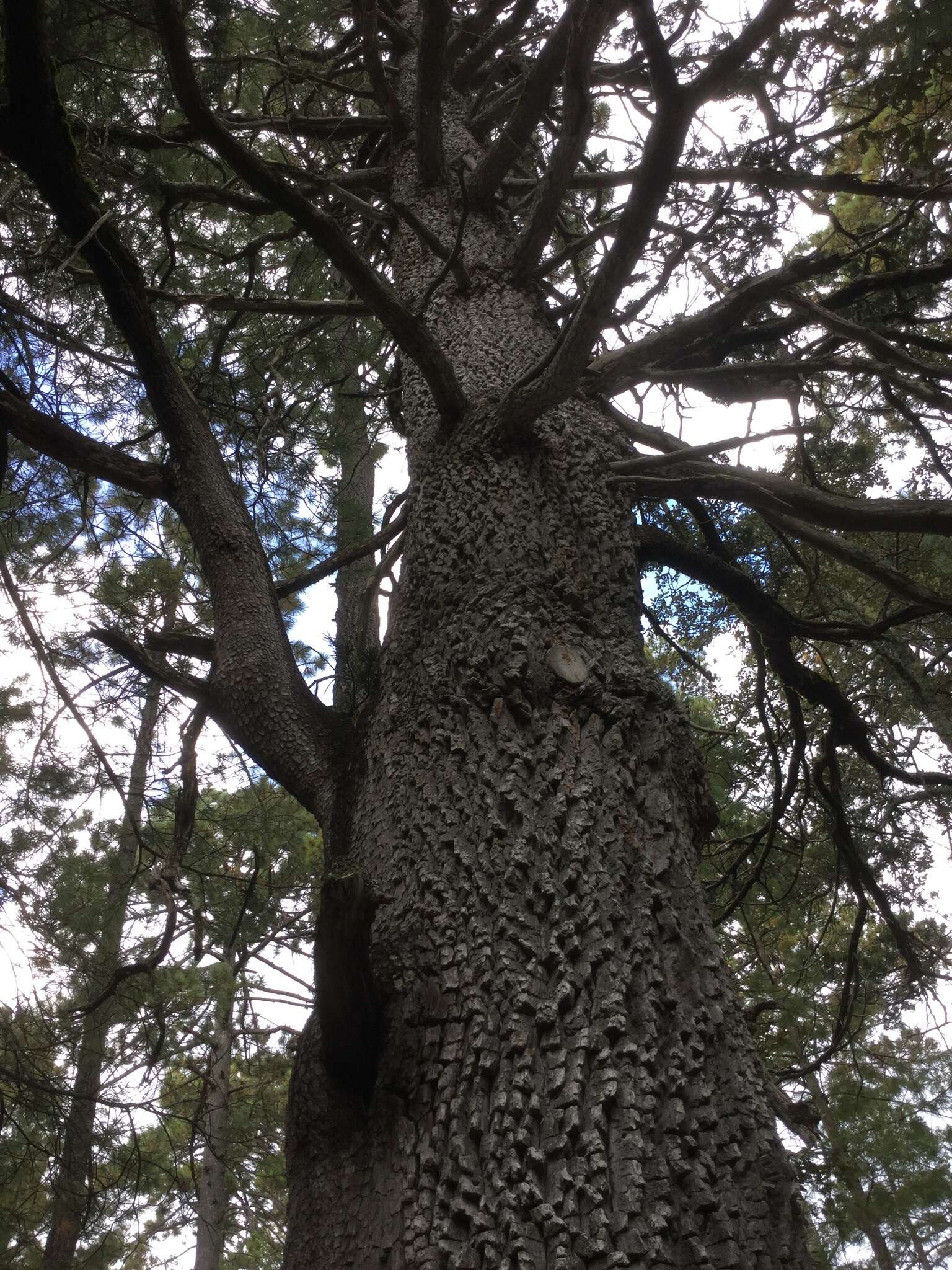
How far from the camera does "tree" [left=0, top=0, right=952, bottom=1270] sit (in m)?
1.43

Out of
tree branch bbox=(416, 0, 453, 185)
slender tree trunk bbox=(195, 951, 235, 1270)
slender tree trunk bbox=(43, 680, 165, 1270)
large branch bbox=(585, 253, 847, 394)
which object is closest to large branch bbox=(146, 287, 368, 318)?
tree branch bbox=(416, 0, 453, 185)

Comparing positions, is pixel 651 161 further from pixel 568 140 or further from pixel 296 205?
pixel 296 205

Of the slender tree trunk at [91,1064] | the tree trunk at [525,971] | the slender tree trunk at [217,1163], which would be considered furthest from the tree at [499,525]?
the slender tree trunk at [217,1163]

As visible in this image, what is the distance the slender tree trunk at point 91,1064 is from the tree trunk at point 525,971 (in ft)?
4.80

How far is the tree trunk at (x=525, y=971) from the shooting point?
4.27 feet

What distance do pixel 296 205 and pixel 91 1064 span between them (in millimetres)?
6157

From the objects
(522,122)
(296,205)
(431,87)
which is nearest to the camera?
(296,205)

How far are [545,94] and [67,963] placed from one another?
4045 mm

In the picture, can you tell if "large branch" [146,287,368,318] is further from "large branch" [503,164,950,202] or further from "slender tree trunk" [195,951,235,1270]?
"slender tree trunk" [195,951,235,1270]

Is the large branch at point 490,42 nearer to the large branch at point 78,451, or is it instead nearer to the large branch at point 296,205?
the large branch at point 296,205

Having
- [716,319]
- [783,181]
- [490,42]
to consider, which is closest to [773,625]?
[716,319]

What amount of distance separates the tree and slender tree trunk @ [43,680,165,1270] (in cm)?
112

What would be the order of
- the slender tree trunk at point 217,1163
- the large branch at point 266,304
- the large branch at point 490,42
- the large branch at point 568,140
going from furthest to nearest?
the slender tree trunk at point 217,1163 < the large branch at point 490,42 < the large branch at point 266,304 < the large branch at point 568,140

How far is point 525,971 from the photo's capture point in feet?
5.11
